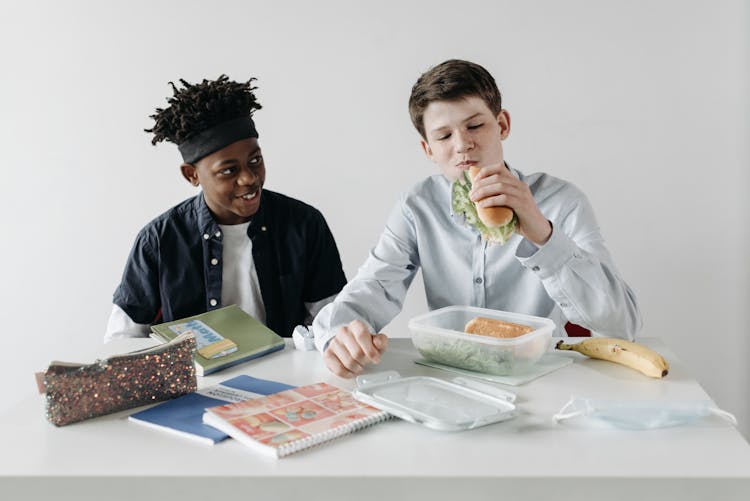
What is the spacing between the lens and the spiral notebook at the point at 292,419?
3.32 ft

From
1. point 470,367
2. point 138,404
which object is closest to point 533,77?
point 470,367

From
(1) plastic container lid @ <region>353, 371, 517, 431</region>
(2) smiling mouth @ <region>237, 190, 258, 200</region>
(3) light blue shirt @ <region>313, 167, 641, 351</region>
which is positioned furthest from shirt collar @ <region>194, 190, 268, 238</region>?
(1) plastic container lid @ <region>353, 371, 517, 431</region>

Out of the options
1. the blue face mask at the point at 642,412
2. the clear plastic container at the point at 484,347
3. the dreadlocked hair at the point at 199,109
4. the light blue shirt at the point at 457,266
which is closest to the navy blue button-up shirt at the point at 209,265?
the dreadlocked hair at the point at 199,109

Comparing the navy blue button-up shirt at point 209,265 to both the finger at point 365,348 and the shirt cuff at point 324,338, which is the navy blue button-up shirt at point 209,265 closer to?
the shirt cuff at point 324,338

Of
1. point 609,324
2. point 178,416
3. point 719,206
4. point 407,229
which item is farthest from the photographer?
point 719,206

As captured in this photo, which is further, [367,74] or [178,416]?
[367,74]

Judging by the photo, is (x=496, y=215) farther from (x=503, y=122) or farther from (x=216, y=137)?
(x=216, y=137)

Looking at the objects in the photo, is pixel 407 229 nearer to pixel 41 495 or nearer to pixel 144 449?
pixel 144 449

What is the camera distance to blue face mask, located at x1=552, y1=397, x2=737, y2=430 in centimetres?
105

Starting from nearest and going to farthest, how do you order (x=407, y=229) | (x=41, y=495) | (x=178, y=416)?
(x=41, y=495) < (x=178, y=416) < (x=407, y=229)

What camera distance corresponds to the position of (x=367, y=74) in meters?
2.93

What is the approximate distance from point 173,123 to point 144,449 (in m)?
1.27

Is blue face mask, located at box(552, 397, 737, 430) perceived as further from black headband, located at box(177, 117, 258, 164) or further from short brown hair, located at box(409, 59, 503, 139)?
black headband, located at box(177, 117, 258, 164)

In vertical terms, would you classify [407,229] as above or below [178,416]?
above
